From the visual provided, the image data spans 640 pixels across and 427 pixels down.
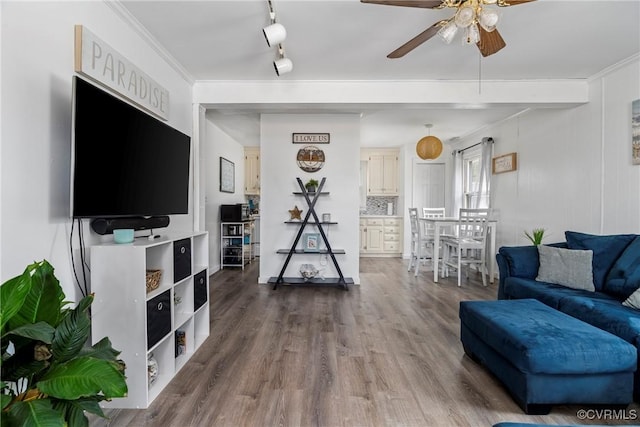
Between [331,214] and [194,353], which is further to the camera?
[331,214]

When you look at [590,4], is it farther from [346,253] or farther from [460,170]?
[460,170]

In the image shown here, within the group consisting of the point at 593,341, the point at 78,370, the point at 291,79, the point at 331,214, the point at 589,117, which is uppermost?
the point at 291,79

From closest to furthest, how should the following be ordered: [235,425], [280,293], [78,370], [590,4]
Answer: [78,370]
[235,425]
[590,4]
[280,293]

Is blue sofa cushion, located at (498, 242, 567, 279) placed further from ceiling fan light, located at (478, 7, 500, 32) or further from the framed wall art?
the framed wall art

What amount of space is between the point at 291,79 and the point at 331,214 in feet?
6.13

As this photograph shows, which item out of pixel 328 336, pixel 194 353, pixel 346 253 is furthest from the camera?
pixel 346 253

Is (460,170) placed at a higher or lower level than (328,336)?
higher

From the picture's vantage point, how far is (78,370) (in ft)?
3.08

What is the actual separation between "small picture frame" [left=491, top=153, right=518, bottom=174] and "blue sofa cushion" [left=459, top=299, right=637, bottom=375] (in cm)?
330

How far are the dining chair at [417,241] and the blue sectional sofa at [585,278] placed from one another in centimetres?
196

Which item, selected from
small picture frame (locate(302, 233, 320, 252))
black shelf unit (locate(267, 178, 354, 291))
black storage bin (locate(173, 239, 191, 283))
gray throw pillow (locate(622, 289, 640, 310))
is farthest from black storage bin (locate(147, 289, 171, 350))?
gray throw pillow (locate(622, 289, 640, 310))

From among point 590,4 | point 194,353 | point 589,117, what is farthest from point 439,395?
point 589,117

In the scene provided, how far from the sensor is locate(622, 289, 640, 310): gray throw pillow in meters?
2.15

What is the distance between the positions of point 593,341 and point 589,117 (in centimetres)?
274
